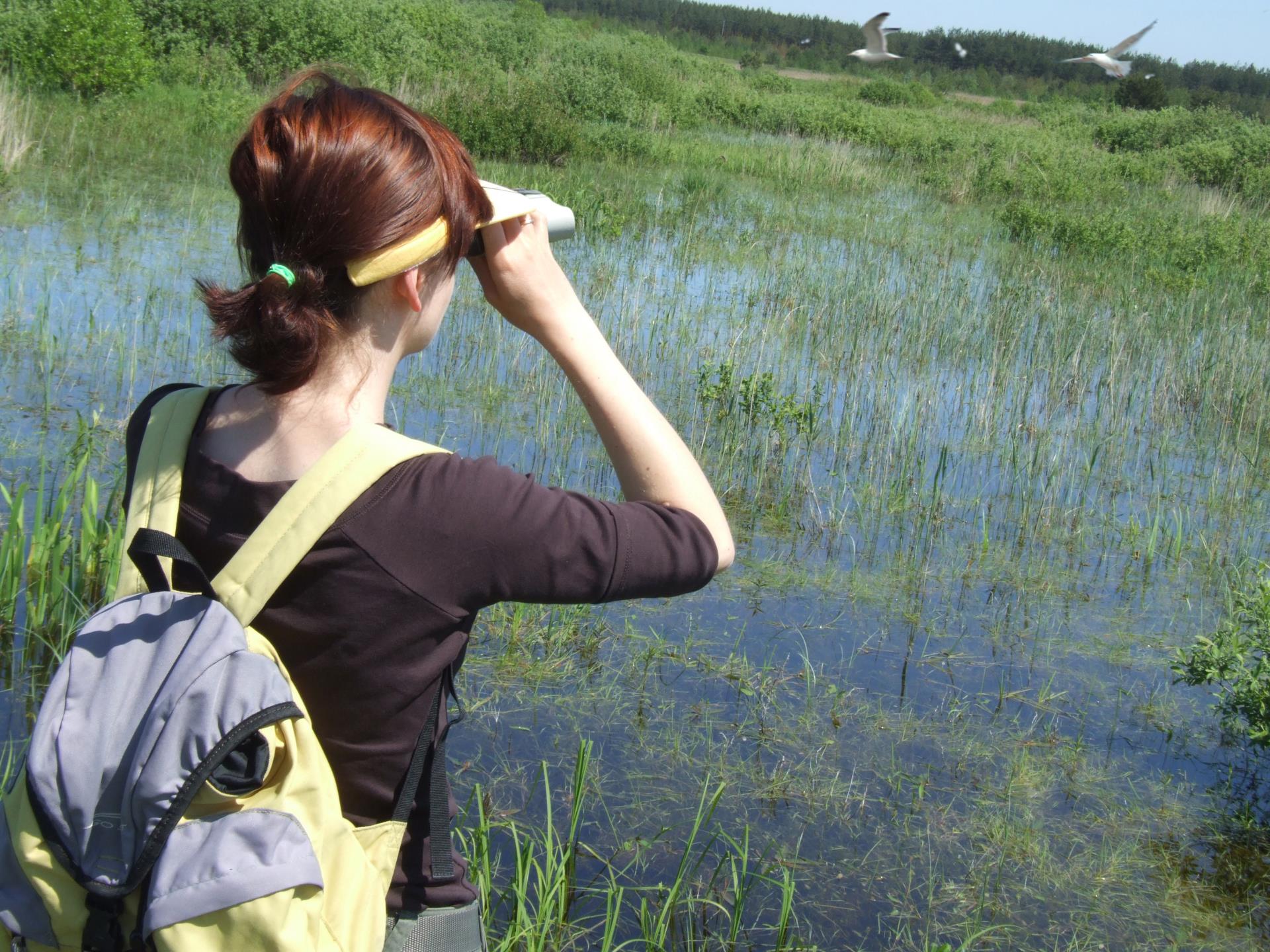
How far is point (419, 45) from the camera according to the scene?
1983 cm

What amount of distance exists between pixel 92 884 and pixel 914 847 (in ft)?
8.70

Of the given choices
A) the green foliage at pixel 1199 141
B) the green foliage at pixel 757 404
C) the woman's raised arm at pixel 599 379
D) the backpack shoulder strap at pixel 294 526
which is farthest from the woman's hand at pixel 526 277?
the green foliage at pixel 1199 141

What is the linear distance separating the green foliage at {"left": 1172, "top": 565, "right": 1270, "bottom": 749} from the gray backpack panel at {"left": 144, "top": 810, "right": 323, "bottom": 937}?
11.1ft

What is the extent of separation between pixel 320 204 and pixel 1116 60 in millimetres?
8662

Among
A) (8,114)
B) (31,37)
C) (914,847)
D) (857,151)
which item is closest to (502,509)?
(914,847)

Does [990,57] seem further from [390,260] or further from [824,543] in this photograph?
[390,260]

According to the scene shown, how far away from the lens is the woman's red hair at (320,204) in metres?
1.22

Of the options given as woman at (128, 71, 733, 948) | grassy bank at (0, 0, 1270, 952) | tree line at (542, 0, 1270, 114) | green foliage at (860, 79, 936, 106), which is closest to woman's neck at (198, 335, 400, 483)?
woman at (128, 71, 733, 948)

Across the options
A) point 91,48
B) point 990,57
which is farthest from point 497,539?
point 990,57

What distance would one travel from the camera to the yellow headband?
124cm

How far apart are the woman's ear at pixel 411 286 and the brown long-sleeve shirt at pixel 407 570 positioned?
203 mm

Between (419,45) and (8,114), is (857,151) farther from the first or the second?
(8,114)

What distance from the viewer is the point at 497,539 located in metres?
1.21

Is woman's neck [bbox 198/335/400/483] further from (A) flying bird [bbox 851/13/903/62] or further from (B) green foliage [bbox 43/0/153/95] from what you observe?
(B) green foliage [bbox 43/0/153/95]
